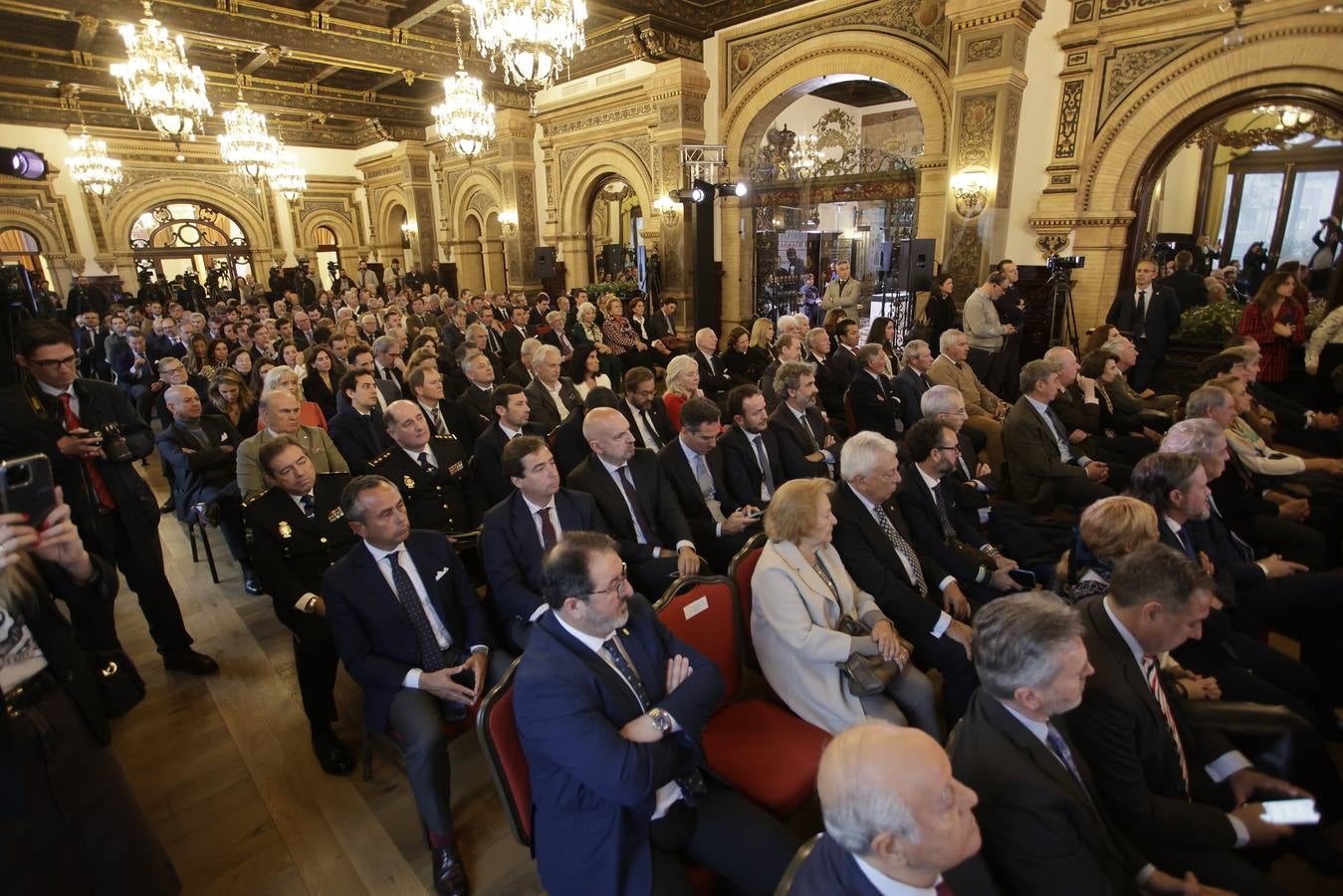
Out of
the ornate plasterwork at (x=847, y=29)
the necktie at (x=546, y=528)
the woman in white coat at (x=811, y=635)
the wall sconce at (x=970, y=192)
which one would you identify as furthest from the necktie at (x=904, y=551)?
the ornate plasterwork at (x=847, y=29)

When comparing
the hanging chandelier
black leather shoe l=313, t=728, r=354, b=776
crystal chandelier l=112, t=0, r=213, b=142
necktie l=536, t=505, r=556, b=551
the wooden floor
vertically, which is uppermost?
crystal chandelier l=112, t=0, r=213, b=142

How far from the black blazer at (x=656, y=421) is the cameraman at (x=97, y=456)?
237 centimetres

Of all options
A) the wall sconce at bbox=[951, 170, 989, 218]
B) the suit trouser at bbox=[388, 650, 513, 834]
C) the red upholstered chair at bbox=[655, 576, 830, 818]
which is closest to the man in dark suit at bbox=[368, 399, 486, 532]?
the suit trouser at bbox=[388, 650, 513, 834]

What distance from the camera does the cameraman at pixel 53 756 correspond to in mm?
1267

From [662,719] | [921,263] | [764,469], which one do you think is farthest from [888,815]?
[921,263]

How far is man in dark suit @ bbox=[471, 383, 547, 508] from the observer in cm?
331

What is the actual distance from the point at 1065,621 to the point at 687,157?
9.42 m

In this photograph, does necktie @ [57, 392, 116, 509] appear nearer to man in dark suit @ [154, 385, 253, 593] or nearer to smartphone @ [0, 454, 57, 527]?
man in dark suit @ [154, 385, 253, 593]

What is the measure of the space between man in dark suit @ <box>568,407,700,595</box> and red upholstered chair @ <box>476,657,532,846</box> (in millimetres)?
1198

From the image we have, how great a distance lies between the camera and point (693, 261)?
9.74m

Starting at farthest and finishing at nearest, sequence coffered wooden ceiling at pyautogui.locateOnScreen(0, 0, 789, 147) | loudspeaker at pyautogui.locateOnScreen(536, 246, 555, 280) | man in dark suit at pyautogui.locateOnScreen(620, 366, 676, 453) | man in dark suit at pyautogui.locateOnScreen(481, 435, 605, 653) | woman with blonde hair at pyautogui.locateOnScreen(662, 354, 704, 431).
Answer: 1. loudspeaker at pyautogui.locateOnScreen(536, 246, 555, 280)
2. coffered wooden ceiling at pyautogui.locateOnScreen(0, 0, 789, 147)
3. woman with blonde hair at pyautogui.locateOnScreen(662, 354, 704, 431)
4. man in dark suit at pyautogui.locateOnScreen(620, 366, 676, 453)
5. man in dark suit at pyautogui.locateOnScreen(481, 435, 605, 653)

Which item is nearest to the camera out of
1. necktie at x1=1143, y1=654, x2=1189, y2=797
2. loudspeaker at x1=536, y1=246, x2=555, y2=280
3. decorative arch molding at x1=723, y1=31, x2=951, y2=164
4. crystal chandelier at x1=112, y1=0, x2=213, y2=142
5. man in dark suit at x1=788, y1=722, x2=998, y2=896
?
man in dark suit at x1=788, y1=722, x2=998, y2=896

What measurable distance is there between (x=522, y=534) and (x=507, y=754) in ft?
3.43

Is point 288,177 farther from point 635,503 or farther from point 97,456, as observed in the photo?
point 635,503
